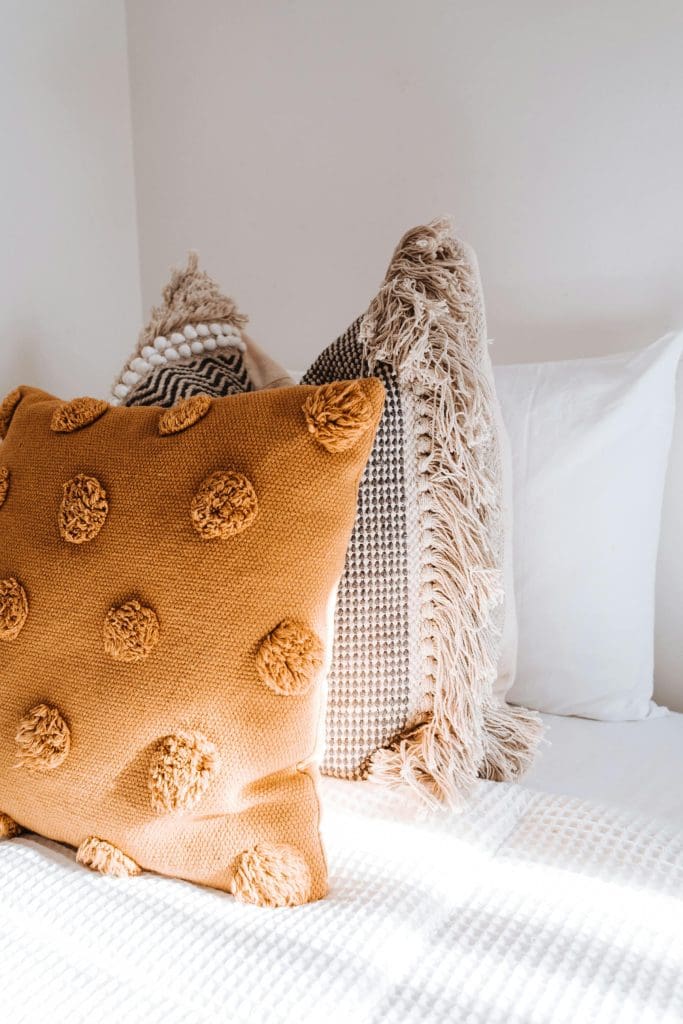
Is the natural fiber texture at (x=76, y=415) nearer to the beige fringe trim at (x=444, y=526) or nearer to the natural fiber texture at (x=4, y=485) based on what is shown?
the natural fiber texture at (x=4, y=485)

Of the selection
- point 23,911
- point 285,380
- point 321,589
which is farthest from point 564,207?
point 23,911

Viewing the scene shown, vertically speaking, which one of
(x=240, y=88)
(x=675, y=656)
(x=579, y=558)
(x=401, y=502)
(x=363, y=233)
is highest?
(x=240, y=88)

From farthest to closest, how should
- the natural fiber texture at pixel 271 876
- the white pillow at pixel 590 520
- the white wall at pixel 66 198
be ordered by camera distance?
1. the white wall at pixel 66 198
2. the white pillow at pixel 590 520
3. the natural fiber texture at pixel 271 876

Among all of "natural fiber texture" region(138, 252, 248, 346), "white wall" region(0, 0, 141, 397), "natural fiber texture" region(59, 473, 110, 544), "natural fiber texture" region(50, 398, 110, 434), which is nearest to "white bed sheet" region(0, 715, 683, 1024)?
"natural fiber texture" region(59, 473, 110, 544)

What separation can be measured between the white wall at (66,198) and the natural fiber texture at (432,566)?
795 mm

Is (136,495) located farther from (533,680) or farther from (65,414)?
(533,680)

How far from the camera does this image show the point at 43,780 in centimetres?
68

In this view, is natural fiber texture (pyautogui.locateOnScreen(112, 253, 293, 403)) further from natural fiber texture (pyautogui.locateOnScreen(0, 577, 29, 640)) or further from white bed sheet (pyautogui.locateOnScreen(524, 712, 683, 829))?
white bed sheet (pyautogui.locateOnScreen(524, 712, 683, 829))

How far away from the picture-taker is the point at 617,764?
3.03 feet

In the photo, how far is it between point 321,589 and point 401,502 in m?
0.13

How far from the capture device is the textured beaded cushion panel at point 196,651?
0.64 meters

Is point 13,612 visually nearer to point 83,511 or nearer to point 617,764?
point 83,511

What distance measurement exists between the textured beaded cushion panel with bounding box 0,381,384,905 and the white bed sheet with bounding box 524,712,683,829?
350 mm

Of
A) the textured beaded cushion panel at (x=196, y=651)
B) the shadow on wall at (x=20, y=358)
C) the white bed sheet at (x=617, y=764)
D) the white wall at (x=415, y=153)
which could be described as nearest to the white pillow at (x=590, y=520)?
the white bed sheet at (x=617, y=764)
